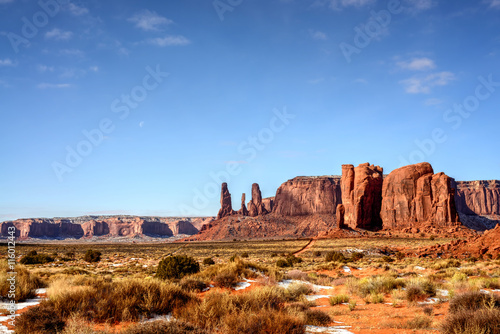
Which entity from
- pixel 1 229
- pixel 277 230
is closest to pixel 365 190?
pixel 277 230

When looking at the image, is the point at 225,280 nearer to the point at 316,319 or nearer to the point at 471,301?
the point at 316,319

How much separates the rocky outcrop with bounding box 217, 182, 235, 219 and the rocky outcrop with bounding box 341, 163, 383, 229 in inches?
2870

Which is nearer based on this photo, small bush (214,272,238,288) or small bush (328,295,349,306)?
small bush (328,295,349,306)

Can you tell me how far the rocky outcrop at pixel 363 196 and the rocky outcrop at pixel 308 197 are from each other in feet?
170

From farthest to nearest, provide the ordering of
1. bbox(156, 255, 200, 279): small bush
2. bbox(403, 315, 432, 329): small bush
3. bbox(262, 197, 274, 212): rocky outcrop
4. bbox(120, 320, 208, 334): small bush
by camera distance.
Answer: bbox(262, 197, 274, 212): rocky outcrop → bbox(156, 255, 200, 279): small bush → bbox(403, 315, 432, 329): small bush → bbox(120, 320, 208, 334): small bush

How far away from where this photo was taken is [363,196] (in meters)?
79.9

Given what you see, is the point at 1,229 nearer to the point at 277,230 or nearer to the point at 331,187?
the point at 277,230

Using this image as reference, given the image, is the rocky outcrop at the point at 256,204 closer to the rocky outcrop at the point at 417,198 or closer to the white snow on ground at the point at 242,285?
the rocky outcrop at the point at 417,198

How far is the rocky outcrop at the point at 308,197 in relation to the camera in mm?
140000

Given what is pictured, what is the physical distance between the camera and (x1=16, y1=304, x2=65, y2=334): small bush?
21.0ft

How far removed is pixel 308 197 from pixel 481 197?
78.3m

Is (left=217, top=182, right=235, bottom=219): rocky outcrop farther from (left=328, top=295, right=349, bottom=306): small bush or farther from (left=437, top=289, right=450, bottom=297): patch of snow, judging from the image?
(left=328, top=295, right=349, bottom=306): small bush

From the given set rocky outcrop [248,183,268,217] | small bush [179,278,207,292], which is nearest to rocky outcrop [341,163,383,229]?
rocky outcrop [248,183,268,217]

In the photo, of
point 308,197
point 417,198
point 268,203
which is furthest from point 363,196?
point 268,203
